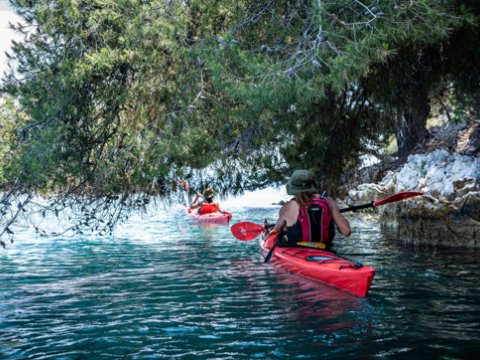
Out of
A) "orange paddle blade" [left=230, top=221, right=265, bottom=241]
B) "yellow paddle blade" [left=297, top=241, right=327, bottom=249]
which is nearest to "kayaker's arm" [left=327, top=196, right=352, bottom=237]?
"yellow paddle blade" [left=297, top=241, right=327, bottom=249]

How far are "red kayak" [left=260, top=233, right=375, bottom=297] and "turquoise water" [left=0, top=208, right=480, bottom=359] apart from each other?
14 cm

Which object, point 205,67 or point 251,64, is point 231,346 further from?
point 205,67

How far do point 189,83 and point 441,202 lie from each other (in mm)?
5615

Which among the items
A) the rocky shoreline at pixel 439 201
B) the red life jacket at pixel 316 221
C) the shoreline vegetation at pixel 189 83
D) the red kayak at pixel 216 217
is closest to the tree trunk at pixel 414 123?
the shoreline vegetation at pixel 189 83

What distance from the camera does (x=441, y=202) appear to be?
36.2 ft

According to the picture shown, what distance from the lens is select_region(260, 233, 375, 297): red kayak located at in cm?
670

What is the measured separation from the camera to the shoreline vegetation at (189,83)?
626 cm

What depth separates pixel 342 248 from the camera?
1203 cm

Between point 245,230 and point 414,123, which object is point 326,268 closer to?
point 245,230

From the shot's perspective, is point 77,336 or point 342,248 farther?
point 342,248

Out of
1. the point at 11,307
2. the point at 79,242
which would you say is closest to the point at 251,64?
the point at 11,307

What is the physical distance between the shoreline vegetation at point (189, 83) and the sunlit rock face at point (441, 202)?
184 centimetres

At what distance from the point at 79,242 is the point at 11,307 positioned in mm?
7565

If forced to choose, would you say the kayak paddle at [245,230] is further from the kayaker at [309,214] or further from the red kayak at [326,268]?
the kayaker at [309,214]
